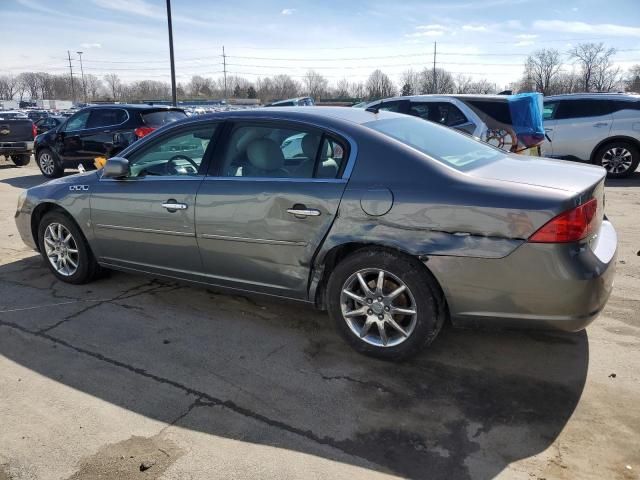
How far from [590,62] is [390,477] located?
77753 mm

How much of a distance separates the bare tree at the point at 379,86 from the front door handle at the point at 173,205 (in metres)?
76.4

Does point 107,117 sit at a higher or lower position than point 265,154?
higher

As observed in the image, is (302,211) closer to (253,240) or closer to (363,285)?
(253,240)

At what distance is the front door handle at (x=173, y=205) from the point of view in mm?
3855

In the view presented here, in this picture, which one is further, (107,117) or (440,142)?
(107,117)

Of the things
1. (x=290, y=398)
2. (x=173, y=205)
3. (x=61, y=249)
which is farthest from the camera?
(x=61, y=249)

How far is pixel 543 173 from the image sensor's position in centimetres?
320

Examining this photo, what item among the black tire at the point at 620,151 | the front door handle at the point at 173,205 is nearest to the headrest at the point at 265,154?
the front door handle at the point at 173,205

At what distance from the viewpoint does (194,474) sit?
2.39 meters

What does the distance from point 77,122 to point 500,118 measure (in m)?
9.01

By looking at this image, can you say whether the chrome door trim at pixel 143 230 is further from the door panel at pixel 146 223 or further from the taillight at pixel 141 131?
the taillight at pixel 141 131

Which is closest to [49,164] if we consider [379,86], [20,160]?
[20,160]

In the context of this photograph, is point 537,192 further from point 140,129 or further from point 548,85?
point 548,85

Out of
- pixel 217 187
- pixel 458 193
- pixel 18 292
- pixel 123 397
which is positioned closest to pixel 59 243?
pixel 18 292
